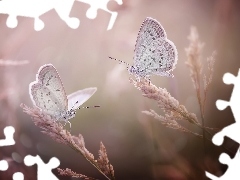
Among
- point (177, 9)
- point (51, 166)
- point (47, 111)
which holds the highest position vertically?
A: point (177, 9)

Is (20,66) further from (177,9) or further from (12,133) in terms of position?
(177,9)

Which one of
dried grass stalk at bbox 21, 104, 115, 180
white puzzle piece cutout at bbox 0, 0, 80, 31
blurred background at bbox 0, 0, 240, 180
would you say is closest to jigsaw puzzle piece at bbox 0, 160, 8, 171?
blurred background at bbox 0, 0, 240, 180

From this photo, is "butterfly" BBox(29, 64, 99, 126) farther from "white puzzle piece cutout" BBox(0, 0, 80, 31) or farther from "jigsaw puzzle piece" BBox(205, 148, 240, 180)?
"jigsaw puzzle piece" BBox(205, 148, 240, 180)

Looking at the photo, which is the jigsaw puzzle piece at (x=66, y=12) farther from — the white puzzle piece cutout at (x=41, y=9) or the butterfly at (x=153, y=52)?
the butterfly at (x=153, y=52)

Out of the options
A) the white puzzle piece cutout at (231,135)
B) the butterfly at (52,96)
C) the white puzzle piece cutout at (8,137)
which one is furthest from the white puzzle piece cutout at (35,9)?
the white puzzle piece cutout at (231,135)

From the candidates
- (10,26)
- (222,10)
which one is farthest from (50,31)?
(222,10)

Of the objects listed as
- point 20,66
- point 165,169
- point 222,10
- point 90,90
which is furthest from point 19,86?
point 222,10

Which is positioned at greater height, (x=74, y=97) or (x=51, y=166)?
(x=74, y=97)

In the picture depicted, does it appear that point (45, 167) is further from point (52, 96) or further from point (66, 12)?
point (66, 12)
